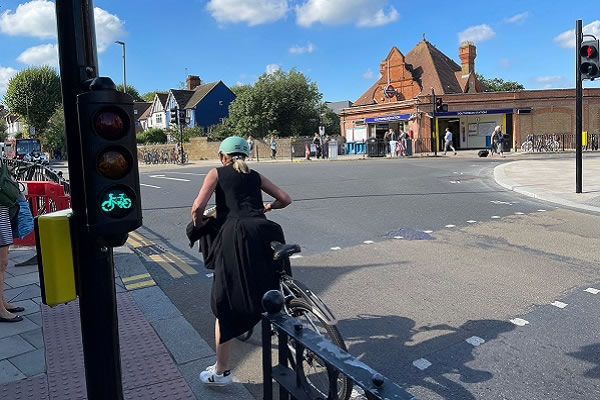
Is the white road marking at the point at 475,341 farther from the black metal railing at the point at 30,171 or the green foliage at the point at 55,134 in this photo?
the green foliage at the point at 55,134

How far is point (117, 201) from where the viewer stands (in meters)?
2.25

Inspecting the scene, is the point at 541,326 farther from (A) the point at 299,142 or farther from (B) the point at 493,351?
(A) the point at 299,142

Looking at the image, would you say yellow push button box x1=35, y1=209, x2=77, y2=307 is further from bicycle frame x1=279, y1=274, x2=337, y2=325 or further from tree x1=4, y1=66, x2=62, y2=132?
tree x1=4, y1=66, x2=62, y2=132

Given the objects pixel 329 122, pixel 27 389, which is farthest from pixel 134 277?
pixel 329 122

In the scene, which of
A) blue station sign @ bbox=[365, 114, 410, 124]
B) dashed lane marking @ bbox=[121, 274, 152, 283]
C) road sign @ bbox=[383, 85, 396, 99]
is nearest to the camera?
dashed lane marking @ bbox=[121, 274, 152, 283]

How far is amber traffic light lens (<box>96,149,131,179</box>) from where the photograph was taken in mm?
2227

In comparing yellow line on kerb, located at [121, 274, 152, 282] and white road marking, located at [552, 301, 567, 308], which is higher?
yellow line on kerb, located at [121, 274, 152, 282]

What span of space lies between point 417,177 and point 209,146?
32.8 meters

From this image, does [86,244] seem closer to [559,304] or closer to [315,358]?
[315,358]

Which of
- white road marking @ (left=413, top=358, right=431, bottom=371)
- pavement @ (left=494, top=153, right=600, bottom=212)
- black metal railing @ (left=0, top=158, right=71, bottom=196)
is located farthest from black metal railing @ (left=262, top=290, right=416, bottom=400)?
pavement @ (left=494, top=153, right=600, bottom=212)

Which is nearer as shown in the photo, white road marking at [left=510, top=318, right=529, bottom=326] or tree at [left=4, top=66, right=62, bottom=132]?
white road marking at [left=510, top=318, right=529, bottom=326]

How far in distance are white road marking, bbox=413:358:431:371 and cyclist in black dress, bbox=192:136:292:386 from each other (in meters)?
1.23

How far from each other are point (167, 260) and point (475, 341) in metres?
4.39

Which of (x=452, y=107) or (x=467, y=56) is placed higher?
(x=467, y=56)
